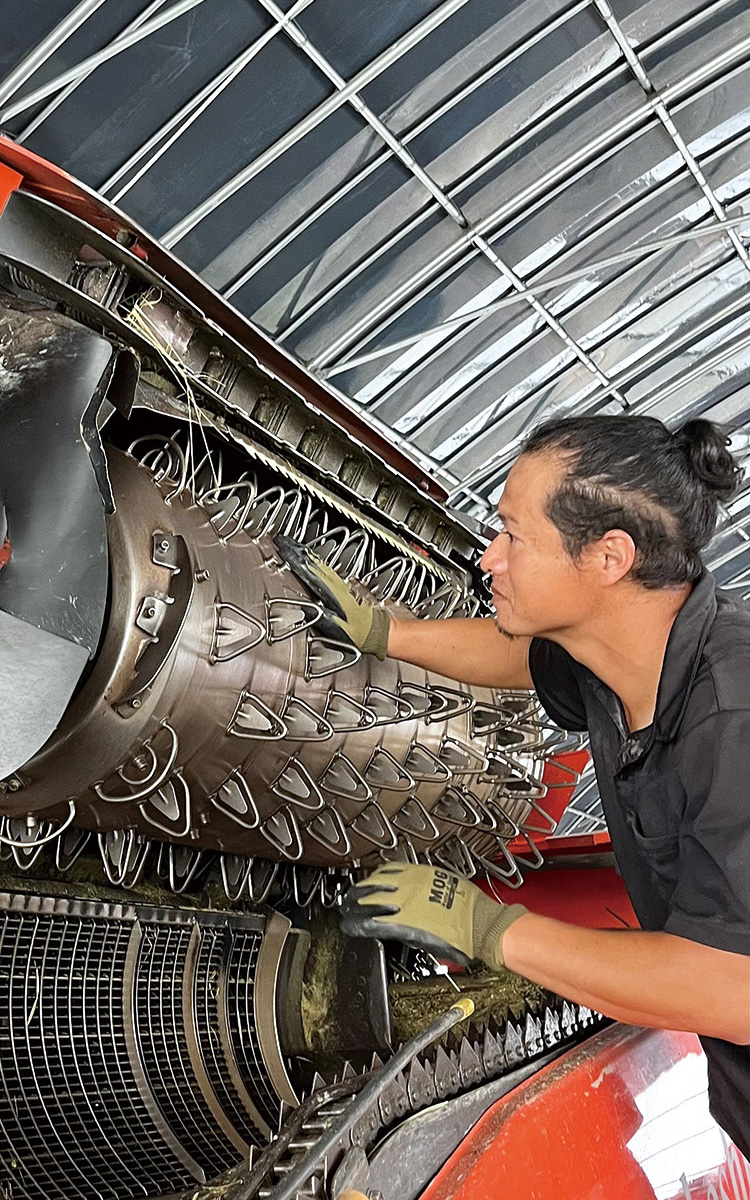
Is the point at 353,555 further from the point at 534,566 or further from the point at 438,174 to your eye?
the point at 438,174

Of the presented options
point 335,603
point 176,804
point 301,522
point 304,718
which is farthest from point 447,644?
point 176,804

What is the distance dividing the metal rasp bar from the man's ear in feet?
2.89

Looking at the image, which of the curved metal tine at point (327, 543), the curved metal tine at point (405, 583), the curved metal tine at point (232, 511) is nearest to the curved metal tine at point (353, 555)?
the curved metal tine at point (327, 543)

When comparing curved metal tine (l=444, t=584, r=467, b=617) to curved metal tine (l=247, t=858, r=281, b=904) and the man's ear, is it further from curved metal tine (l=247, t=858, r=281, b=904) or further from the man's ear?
the man's ear

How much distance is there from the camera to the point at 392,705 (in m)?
2.43

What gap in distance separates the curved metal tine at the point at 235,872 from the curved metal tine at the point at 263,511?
85 centimetres

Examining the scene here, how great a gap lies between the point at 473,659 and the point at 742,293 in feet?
26.4

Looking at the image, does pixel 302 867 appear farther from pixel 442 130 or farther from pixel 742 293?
pixel 742 293

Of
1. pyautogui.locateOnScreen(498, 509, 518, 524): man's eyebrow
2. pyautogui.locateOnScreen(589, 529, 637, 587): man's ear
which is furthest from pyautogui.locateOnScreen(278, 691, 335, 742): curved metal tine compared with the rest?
pyautogui.locateOnScreen(589, 529, 637, 587): man's ear

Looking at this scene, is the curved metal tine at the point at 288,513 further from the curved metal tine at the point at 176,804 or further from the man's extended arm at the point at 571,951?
the man's extended arm at the point at 571,951

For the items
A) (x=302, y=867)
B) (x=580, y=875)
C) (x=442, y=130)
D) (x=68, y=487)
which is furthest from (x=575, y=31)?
(x=68, y=487)

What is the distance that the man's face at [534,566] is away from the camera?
6.27 feet

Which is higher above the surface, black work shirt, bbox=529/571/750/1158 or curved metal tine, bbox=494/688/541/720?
curved metal tine, bbox=494/688/541/720

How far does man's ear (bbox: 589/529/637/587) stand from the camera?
1867 millimetres
